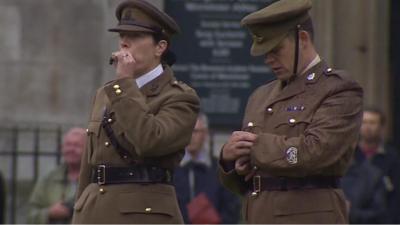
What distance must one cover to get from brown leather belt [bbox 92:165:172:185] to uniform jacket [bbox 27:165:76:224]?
3630 millimetres

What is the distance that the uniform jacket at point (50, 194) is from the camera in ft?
37.2

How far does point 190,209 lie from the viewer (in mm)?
10906

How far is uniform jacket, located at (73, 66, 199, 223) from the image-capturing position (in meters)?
7.40

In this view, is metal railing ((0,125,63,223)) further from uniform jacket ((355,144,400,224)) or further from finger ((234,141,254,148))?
finger ((234,141,254,148))

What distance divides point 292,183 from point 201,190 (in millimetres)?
3783

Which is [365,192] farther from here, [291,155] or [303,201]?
[291,155]

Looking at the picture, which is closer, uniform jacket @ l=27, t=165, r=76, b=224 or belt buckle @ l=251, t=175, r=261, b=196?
belt buckle @ l=251, t=175, r=261, b=196

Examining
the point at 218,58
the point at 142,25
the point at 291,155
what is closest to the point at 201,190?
the point at 218,58

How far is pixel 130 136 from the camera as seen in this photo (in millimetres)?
7398

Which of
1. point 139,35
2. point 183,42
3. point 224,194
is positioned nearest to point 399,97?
point 183,42

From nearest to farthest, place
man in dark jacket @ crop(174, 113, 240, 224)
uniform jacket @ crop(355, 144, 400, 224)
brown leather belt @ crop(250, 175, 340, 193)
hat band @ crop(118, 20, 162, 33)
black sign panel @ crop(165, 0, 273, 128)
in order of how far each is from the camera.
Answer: brown leather belt @ crop(250, 175, 340, 193)
hat band @ crop(118, 20, 162, 33)
man in dark jacket @ crop(174, 113, 240, 224)
uniform jacket @ crop(355, 144, 400, 224)
black sign panel @ crop(165, 0, 273, 128)

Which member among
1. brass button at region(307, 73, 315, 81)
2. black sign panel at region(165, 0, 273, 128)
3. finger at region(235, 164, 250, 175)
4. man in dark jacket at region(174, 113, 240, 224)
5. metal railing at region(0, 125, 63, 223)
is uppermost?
brass button at region(307, 73, 315, 81)

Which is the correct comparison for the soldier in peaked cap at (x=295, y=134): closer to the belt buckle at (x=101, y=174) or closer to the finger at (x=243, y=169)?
the finger at (x=243, y=169)

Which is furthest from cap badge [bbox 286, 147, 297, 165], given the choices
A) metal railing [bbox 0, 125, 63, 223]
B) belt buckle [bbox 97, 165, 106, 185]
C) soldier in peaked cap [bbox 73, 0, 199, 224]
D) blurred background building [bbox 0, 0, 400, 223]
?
blurred background building [bbox 0, 0, 400, 223]
